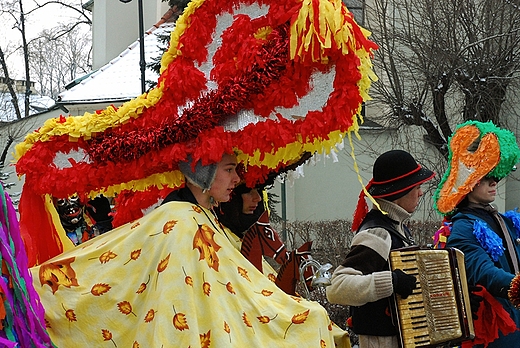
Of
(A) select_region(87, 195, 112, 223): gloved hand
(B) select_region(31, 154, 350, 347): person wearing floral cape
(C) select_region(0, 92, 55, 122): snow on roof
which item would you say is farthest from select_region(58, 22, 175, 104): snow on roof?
(B) select_region(31, 154, 350, 347): person wearing floral cape

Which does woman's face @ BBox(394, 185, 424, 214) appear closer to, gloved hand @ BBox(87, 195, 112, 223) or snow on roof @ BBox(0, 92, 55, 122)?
gloved hand @ BBox(87, 195, 112, 223)

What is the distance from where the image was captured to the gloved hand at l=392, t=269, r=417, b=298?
12.7 feet

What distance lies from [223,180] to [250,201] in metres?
0.96

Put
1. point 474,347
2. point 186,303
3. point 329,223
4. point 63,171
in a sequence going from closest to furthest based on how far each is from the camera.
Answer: point 186,303
point 63,171
point 474,347
point 329,223

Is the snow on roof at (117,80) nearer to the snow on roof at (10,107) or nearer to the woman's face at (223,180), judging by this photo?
the snow on roof at (10,107)

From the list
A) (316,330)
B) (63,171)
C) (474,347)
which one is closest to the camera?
(316,330)

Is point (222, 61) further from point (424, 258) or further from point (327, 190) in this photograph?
point (327, 190)

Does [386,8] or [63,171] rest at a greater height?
[386,8]

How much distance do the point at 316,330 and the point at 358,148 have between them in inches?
421

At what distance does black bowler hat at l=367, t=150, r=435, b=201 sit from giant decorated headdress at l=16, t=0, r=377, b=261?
31.2 inches

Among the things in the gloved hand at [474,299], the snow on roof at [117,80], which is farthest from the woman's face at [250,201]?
the snow on roof at [117,80]

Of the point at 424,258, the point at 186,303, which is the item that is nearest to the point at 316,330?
the point at 186,303

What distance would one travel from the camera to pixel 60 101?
15945 mm

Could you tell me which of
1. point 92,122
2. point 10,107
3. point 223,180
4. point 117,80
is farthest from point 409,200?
point 10,107
